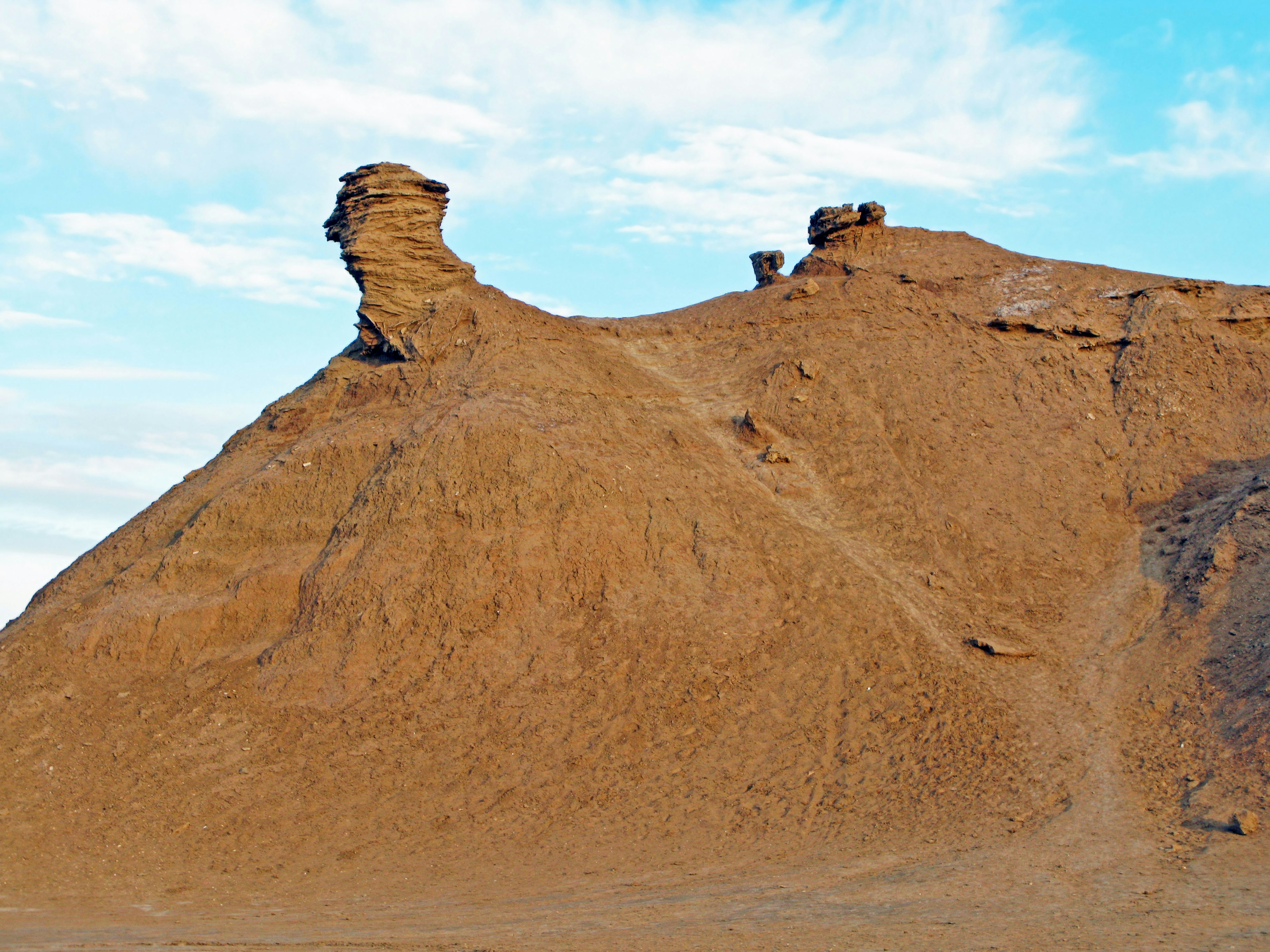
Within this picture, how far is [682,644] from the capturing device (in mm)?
16984

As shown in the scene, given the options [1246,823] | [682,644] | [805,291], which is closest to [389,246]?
[805,291]

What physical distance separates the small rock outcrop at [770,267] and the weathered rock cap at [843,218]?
1.25m

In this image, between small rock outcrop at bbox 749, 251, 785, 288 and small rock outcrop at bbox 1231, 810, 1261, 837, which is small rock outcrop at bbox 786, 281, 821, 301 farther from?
small rock outcrop at bbox 1231, 810, 1261, 837

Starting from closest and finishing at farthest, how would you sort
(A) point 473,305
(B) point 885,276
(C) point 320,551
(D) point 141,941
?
(D) point 141,941
(C) point 320,551
(A) point 473,305
(B) point 885,276

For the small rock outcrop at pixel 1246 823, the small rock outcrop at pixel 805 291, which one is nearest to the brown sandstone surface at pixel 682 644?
the small rock outcrop at pixel 1246 823

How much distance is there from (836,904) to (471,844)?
4948 millimetres

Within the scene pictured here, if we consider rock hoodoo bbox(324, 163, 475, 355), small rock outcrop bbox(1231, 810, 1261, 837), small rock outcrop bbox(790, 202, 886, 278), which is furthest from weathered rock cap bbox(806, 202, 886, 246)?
small rock outcrop bbox(1231, 810, 1261, 837)

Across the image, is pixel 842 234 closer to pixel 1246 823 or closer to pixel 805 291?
pixel 805 291

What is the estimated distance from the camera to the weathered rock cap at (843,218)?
90.2 ft

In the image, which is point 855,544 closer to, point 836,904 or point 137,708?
point 836,904

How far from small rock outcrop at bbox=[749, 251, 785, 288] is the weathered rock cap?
4.11 ft

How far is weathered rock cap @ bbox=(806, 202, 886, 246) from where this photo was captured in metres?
27.5

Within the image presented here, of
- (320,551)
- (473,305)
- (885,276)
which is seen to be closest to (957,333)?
(885,276)

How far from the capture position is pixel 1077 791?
14297 millimetres
